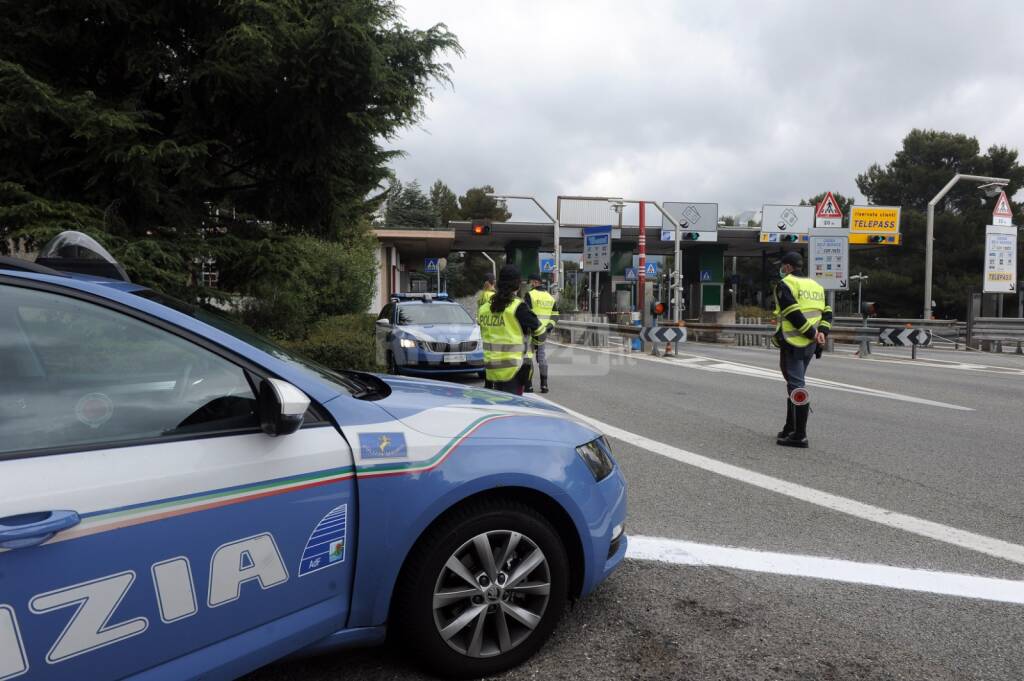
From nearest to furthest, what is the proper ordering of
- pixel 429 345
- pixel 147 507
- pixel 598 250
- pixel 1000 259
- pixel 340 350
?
pixel 147 507 < pixel 340 350 < pixel 429 345 < pixel 598 250 < pixel 1000 259

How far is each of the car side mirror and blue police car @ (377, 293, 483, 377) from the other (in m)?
8.94

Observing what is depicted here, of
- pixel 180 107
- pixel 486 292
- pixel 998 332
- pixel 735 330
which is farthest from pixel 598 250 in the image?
pixel 180 107

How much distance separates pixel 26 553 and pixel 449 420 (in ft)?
4.43

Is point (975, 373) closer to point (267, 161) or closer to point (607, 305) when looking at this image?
point (267, 161)

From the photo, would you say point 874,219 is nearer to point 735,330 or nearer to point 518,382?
point 735,330

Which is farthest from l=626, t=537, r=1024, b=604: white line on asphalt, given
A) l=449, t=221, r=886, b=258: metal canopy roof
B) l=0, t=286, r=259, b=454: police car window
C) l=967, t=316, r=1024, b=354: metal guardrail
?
l=449, t=221, r=886, b=258: metal canopy roof

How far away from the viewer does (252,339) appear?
Answer: 2574 millimetres

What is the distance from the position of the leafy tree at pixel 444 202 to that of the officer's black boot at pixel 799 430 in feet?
293

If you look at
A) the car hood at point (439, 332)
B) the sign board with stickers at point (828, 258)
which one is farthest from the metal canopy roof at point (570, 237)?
the car hood at point (439, 332)

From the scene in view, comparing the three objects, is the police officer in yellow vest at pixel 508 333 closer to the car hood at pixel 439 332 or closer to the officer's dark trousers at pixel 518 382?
the officer's dark trousers at pixel 518 382

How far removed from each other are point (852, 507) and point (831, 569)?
1.34 metres

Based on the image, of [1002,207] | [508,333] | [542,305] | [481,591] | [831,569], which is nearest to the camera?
[481,591]

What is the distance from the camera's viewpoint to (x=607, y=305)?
194ft

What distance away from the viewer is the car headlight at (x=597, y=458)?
2.89m
